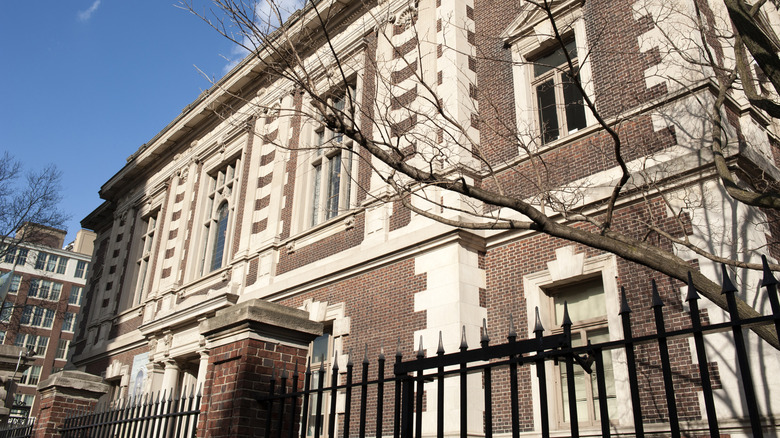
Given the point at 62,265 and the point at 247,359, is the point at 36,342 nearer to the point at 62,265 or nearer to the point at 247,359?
the point at 62,265

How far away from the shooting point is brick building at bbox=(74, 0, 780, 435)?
7855 mm

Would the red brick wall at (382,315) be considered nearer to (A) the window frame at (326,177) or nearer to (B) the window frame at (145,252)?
(A) the window frame at (326,177)

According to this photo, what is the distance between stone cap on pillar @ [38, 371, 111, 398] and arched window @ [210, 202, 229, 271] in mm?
8381

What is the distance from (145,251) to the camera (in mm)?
22953

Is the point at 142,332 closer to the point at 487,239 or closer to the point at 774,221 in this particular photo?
the point at 487,239

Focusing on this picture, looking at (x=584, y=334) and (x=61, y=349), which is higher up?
(x=61, y=349)

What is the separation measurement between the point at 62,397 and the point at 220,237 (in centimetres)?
991

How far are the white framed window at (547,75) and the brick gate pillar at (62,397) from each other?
806 centimetres

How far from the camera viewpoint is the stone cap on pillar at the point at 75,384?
948 centimetres

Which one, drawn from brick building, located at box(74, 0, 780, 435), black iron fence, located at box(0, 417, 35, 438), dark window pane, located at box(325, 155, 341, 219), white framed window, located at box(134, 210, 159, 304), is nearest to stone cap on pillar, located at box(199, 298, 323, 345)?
brick building, located at box(74, 0, 780, 435)

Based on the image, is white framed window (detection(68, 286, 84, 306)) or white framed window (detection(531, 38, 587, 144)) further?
white framed window (detection(68, 286, 84, 306))

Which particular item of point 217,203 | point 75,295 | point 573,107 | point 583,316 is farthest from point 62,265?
point 583,316

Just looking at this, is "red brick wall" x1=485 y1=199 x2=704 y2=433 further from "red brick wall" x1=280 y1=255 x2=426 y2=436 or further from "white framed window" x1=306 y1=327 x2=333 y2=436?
"white framed window" x1=306 y1=327 x2=333 y2=436

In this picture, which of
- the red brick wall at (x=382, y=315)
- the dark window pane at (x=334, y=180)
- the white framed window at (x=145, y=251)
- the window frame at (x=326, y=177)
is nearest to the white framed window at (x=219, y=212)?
the white framed window at (x=145, y=251)
